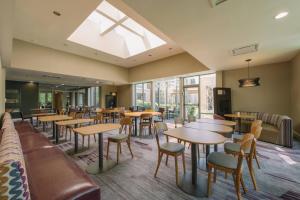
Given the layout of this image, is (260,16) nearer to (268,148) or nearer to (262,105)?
(268,148)

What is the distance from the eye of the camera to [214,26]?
2.74 m

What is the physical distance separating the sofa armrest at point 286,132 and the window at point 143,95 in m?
6.83

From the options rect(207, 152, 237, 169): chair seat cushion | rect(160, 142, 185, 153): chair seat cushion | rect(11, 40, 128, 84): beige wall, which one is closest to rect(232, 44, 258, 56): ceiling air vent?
rect(207, 152, 237, 169): chair seat cushion

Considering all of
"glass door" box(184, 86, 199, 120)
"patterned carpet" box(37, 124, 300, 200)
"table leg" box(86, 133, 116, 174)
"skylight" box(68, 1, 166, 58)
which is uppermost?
"skylight" box(68, 1, 166, 58)

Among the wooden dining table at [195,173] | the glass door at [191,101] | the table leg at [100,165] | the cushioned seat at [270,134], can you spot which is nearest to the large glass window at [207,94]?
the glass door at [191,101]

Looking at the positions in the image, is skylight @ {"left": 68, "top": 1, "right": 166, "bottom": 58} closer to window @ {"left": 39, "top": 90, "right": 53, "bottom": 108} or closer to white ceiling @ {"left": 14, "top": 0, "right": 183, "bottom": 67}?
white ceiling @ {"left": 14, "top": 0, "right": 183, "bottom": 67}

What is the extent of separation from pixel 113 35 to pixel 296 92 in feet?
25.5

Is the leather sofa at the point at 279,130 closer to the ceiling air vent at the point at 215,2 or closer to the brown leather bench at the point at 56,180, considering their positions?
the ceiling air vent at the point at 215,2

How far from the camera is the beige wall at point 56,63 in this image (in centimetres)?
538

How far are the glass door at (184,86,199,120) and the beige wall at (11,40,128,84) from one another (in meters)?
4.88

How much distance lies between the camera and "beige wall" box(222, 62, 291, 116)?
504cm

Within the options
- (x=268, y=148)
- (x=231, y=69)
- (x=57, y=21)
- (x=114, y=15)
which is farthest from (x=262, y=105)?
(x=57, y=21)

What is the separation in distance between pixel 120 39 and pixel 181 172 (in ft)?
23.0

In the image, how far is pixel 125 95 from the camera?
11125 millimetres
